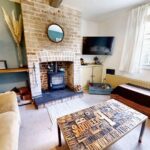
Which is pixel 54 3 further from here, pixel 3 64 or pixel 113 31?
pixel 113 31

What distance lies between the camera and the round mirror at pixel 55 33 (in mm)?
2518

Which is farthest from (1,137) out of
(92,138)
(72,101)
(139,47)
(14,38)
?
(139,47)

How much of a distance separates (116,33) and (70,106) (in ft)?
8.38

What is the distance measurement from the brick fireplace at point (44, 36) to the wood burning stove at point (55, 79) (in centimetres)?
36

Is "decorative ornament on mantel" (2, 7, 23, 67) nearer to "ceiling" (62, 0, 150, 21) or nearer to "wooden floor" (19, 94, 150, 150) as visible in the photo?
"ceiling" (62, 0, 150, 21)

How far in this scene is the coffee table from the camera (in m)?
1.05

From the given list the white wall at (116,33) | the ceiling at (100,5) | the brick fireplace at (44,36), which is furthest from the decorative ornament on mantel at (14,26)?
the white wall at (116,33)

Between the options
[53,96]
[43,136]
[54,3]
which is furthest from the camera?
[53,96]

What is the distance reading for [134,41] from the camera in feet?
8.80

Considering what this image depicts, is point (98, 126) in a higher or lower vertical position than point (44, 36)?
lower

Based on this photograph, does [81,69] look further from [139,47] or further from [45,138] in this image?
[45,138]

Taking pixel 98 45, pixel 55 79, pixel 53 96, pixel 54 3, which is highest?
pixel 54 3

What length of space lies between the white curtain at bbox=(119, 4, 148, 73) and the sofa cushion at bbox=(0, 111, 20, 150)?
281 centimetres

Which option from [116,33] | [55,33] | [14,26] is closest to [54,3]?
[55,33]
